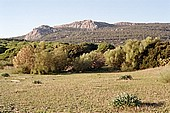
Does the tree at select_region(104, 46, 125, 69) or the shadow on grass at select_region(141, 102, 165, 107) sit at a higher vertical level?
the tree at select_region(104, 46, 125, 69)

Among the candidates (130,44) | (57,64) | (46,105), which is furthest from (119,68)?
(46,105)

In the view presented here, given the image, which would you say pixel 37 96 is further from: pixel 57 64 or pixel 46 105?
pixel 57 64

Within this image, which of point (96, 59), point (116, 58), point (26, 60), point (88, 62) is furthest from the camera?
point (96, 59)

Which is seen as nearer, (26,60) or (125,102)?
(125,102)

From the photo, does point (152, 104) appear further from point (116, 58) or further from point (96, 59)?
point (96, 59)

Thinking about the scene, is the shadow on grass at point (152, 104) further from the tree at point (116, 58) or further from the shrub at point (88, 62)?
the tree at point (116, 58)

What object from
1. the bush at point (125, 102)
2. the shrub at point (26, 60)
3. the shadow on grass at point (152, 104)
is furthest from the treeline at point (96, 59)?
the bush at point (125, 102)

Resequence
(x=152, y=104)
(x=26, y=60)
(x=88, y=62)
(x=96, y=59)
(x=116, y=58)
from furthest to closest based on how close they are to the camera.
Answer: (x=96, y=59) → (x=116, y=58) → (x=88, y=62) → (x=26, y=60) → (x=152, y=104)

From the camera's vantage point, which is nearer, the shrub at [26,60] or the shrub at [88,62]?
the shrub at [26,60]

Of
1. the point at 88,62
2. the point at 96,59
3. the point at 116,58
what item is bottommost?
the point at 88,62

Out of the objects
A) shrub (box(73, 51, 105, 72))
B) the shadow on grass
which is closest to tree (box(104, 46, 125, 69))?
shrub (box(73, 51, 105, 72))

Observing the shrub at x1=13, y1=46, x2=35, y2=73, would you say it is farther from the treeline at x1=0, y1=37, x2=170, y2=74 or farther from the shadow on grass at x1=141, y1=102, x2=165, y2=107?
the shadow on grass at x1=141, y1=102, x2=165, y2=107

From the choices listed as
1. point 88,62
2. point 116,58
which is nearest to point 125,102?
point 88,62

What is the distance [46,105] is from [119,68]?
35.3 meters
